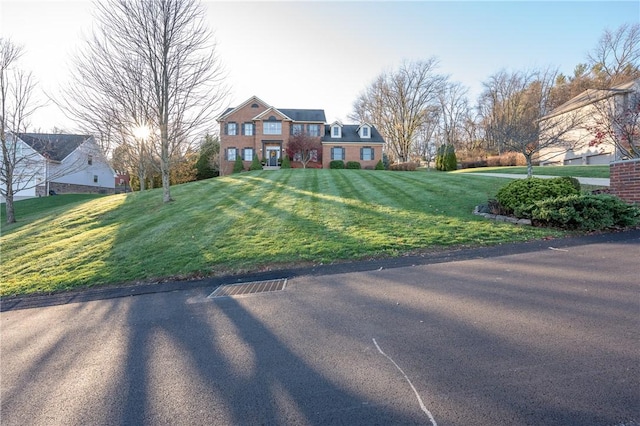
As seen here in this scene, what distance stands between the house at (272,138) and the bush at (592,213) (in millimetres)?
28180

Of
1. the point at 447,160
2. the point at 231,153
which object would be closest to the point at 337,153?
the point at 231,153

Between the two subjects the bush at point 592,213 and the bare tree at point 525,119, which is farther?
the bare tree at point 525,119

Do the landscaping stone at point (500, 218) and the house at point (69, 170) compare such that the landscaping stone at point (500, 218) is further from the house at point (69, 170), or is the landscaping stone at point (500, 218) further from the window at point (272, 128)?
the house at point (69, 170)

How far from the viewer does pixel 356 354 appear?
2.95m

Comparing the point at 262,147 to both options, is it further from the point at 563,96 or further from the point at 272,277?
the point at 563,96

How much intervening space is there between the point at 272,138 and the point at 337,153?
7336mm

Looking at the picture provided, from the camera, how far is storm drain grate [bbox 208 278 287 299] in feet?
16.3

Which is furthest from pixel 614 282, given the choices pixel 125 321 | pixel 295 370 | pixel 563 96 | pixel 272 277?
pixel 563 96

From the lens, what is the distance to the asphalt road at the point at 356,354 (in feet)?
7.32

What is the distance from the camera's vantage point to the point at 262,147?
33.2 meters

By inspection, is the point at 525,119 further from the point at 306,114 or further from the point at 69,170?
the point at 69,170

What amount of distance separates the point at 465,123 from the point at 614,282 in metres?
54.8

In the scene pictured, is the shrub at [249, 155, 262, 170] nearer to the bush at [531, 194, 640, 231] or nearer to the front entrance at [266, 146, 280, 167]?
the front entrance at [266, 146, 280, 167]

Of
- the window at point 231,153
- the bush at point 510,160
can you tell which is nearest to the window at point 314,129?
the window at point 231,153
